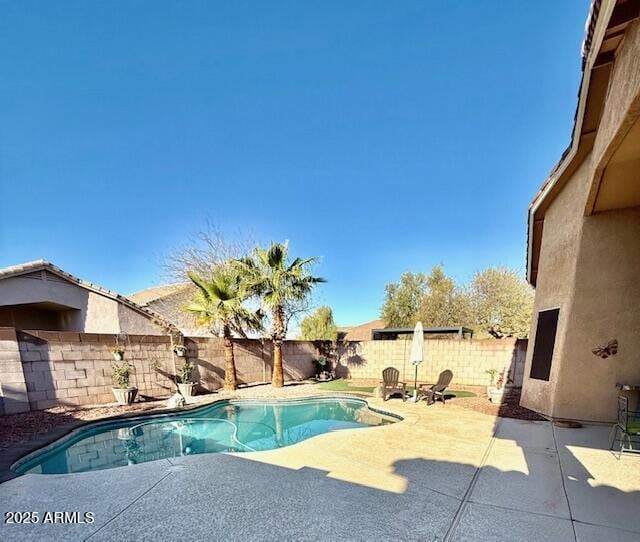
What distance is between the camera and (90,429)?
19.3ft

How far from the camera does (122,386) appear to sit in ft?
25.1

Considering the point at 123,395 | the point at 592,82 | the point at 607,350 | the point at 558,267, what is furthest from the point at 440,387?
the point at 123,395

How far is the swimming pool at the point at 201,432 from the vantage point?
471cm

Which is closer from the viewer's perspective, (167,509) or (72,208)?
(167,509)

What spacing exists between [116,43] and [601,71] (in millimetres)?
10106

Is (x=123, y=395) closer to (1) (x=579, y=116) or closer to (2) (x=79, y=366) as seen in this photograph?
(2) (x=79, y=366)

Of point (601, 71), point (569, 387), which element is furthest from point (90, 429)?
point (601, 71)

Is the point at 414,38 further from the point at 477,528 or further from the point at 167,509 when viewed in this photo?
the point at 167,509

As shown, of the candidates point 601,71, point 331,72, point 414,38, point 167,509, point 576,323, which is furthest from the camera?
point 331,72

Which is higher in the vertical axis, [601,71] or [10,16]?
[10,16]

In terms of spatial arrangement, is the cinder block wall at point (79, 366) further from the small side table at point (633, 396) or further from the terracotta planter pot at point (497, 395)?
the small side table at point (633, 396)

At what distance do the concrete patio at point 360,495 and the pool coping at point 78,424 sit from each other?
2.37ft

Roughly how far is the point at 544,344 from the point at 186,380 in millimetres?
10347

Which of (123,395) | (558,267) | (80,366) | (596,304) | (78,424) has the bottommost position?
(123,395)
